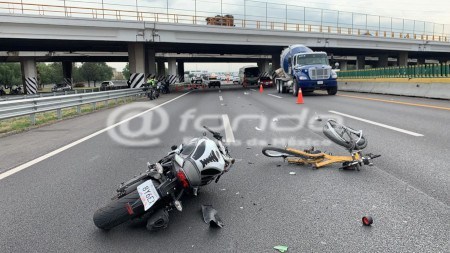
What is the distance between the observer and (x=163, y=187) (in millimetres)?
3725

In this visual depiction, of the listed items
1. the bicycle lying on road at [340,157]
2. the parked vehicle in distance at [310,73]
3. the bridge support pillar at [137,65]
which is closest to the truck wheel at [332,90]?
the parked vehicle in distance at [310,73]

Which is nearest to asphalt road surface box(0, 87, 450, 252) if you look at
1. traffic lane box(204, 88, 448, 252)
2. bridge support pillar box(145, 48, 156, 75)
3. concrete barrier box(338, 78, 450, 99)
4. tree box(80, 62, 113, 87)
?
traffic lane box(204, 88, 448, 252)

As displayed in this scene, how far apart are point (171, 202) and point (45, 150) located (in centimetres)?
539

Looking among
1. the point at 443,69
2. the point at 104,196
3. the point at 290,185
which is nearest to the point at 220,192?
the point at 290,185

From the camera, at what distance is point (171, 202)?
385cm

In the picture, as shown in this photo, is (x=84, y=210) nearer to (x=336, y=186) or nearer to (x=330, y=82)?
(x=336, y=186)

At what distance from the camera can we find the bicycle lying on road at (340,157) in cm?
568

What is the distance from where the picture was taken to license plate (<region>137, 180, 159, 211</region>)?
3555 mm

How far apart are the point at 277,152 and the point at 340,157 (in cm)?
106

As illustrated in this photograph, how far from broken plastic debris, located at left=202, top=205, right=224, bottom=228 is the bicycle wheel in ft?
7.63

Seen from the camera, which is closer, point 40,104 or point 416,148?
point 416,148

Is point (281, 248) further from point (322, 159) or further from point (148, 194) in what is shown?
point (322, 159)

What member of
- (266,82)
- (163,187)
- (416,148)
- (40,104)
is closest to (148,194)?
(163,187)

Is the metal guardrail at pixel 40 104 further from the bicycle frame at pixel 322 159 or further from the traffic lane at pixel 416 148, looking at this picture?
the traffic lane at pixel 416 148
